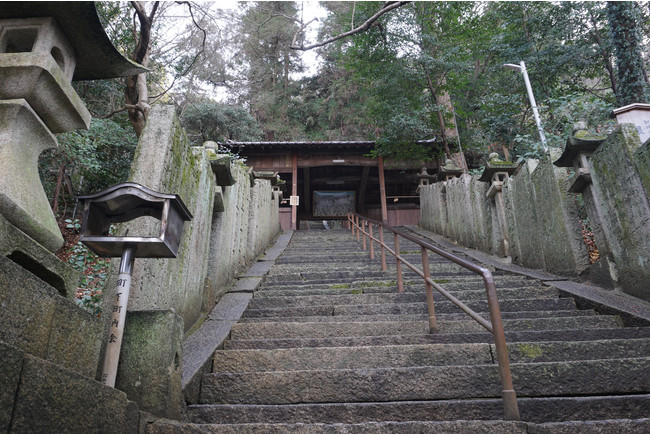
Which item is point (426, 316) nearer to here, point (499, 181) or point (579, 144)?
point (579, 144)

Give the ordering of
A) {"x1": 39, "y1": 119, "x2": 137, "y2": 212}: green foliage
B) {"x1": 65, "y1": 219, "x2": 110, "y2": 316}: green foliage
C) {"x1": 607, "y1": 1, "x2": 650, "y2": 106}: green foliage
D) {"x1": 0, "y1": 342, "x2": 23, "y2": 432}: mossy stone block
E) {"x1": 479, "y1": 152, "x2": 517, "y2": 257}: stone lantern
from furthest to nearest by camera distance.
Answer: {"x1": 607, "y1": 1, "x2": 650, "y2": 106}: green foliage → {"x1": 39, "y1": 119, "x2": 137, "y2": 212}: green foliage → {"x1": 479, "y1": 152, "x2": 517, "y2": 257}: stone lantern → {"x1": 65, "y1": 219, "x2": 110, "y2": 316}: green foliage → {"x1": 0, "y1": 342, "x2": 23, "y2": 432}: mossy stone block

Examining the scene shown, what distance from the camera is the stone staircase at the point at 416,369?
2170 mm

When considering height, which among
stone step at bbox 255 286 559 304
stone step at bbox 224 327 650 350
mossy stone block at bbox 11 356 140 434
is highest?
stone step at bbox 255 286 559 304

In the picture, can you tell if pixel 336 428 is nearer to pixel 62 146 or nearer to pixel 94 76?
pixel 94 76

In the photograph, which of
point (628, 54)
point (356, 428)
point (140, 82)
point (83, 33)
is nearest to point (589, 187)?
point (356, 428)

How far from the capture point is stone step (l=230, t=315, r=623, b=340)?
3.30 meters

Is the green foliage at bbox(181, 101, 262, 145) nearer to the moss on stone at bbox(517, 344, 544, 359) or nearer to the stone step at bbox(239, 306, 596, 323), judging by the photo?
the stone step at bbox(239, 306, 596, 323)

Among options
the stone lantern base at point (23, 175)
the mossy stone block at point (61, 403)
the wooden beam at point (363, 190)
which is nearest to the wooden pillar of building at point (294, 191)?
the wooden beam at point (363, 190)

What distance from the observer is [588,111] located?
8.60 metres

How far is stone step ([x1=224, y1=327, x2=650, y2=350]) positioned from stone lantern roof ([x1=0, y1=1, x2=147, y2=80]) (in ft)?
7.26

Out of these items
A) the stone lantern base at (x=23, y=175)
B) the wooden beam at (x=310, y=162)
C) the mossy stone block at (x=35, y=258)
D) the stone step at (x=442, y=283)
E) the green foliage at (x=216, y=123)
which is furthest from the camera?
the green foliage at (x=216, y=123)

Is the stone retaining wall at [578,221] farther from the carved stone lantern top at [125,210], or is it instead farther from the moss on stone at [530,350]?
the carved stone lantern top at [125,210]

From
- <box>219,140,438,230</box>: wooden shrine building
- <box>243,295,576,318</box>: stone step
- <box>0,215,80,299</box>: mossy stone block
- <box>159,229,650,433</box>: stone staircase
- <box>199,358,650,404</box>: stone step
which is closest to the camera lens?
<box>0,215,80,299</box>: mossy stone block

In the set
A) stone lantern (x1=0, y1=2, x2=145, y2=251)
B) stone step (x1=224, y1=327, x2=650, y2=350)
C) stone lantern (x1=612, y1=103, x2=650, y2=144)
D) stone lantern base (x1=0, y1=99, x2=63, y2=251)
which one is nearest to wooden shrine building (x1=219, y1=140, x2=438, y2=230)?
stone lantern (x1=612, y1=103, x2=650, y2=144)
